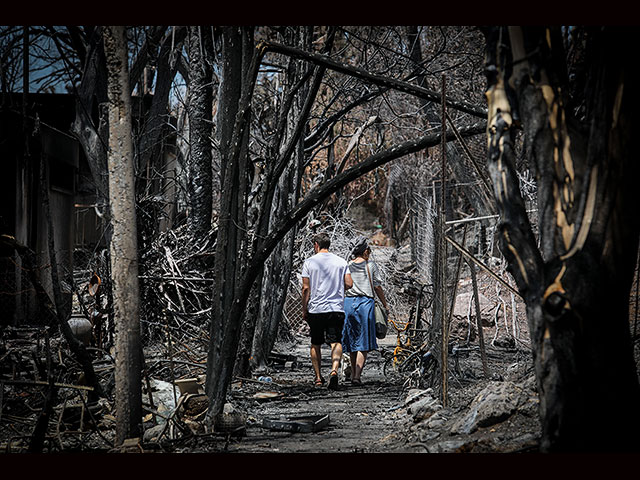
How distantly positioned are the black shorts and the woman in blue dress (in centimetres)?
21

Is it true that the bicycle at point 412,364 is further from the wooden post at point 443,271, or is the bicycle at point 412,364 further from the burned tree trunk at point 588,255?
the burned tree trunk at point 588,255

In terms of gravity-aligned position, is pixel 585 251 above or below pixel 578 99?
below

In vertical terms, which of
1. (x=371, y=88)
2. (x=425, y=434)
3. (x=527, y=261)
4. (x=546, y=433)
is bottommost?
(x=425, y=434)

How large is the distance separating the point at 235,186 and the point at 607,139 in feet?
11.9

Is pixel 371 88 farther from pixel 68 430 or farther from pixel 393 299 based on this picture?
pixel 68 430

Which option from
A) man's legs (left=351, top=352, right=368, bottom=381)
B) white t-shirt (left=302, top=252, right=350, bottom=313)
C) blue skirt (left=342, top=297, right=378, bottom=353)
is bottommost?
man's legs (left=351, top=352, right=368, bottom=381)

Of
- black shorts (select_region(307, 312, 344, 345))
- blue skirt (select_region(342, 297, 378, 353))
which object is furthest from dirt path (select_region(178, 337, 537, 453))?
black shorts (select_region(307, 312, 344, 345))

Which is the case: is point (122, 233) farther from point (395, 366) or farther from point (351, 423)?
point (395, 366)

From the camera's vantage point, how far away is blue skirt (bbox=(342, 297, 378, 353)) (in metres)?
8.34

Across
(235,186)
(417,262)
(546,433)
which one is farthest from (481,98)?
(546,433)

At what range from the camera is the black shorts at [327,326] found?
27.0 feet

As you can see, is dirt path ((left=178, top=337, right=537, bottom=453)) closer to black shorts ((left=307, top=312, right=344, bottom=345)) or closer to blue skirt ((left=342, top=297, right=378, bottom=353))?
blue skirt ((left=342, top=297, right=378, bottom=353))

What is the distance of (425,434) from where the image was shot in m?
5.31

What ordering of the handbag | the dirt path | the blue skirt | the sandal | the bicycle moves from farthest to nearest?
the handbag < the blue skirt < the sandal < the bicycle < the dirt path
